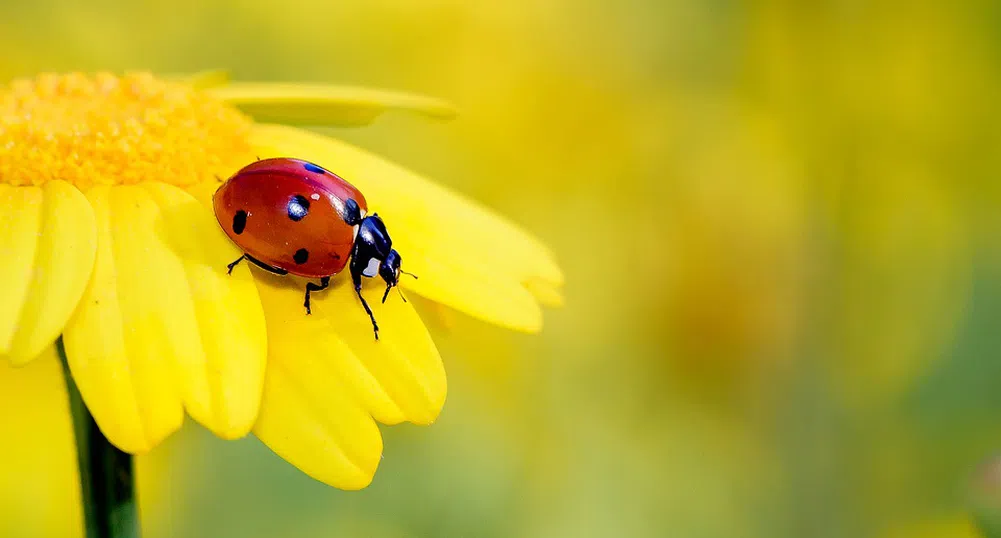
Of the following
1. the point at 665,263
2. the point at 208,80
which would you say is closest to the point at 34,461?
the point at 208,80

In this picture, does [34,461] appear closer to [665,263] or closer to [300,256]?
[300,256]

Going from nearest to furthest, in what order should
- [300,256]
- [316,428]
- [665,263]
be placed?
[316,428] < [300,256] < [665,263]

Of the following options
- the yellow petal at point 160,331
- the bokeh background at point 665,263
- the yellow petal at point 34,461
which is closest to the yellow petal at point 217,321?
the yellow petal at point 160,331

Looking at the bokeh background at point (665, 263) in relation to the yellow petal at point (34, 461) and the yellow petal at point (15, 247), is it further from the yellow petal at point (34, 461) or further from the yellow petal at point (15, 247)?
the yellow petal at point (15, 247)

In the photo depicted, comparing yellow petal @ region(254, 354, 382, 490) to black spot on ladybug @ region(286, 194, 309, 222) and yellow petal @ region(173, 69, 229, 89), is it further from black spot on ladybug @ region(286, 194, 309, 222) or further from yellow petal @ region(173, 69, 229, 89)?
yellow petal @ region(173, 69, 229, 89)

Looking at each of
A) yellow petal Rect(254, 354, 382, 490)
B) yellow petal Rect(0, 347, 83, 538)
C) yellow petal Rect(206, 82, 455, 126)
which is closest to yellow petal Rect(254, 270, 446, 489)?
yellow petal Rect(254, 354, 382, 490)

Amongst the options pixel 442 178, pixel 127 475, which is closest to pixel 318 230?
pixel 127 475

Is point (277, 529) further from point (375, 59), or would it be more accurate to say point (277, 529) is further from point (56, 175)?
point (375, 59)
